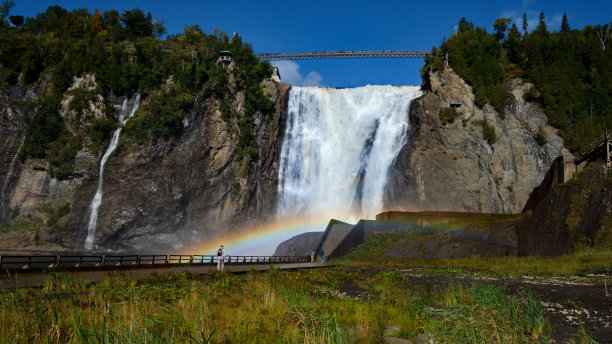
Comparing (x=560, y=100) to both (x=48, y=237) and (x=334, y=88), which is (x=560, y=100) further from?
(x=48, y=237)

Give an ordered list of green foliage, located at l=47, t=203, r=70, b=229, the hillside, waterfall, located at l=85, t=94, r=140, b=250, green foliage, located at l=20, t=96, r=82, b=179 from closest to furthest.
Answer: waterfall, located at l=85, t=94, r=140, b=250 → green foliage, located at l=47, t=203, r=70, b=229 → the hillside → green foliage, located at l=20, t=96, r=82, b=179

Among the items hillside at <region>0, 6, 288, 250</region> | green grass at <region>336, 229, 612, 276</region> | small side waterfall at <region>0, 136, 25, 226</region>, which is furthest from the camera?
small side waterfall at <region>0, 136, 25, 226</region>

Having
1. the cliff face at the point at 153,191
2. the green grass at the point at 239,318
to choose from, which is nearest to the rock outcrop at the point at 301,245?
the cliff face at the point at 153,191

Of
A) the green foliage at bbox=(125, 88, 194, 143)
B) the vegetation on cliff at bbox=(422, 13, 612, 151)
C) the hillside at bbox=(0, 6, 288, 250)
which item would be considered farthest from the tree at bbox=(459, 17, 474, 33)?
the green foliage at bbox=(125, 88, 194, 143)

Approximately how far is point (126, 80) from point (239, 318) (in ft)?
218

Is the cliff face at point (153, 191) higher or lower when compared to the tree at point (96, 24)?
lower

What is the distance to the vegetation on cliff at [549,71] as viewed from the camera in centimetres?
6319

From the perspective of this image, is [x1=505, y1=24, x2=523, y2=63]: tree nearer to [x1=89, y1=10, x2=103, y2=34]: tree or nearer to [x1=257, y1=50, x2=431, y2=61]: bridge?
[x1=257, y1=50, x2=431, y2=61]: bridge

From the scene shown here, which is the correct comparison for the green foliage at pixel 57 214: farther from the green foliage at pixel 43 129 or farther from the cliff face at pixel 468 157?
Answer: the cliff face at pixel 468 157

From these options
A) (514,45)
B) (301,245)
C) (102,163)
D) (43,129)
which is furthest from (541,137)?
(43,129)

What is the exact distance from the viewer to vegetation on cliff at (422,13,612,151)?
2488 inches

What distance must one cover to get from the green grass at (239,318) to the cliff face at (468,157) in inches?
1841

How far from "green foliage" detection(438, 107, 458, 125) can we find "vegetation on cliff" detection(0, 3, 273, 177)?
24.8m

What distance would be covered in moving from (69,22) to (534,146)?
8511 cm
